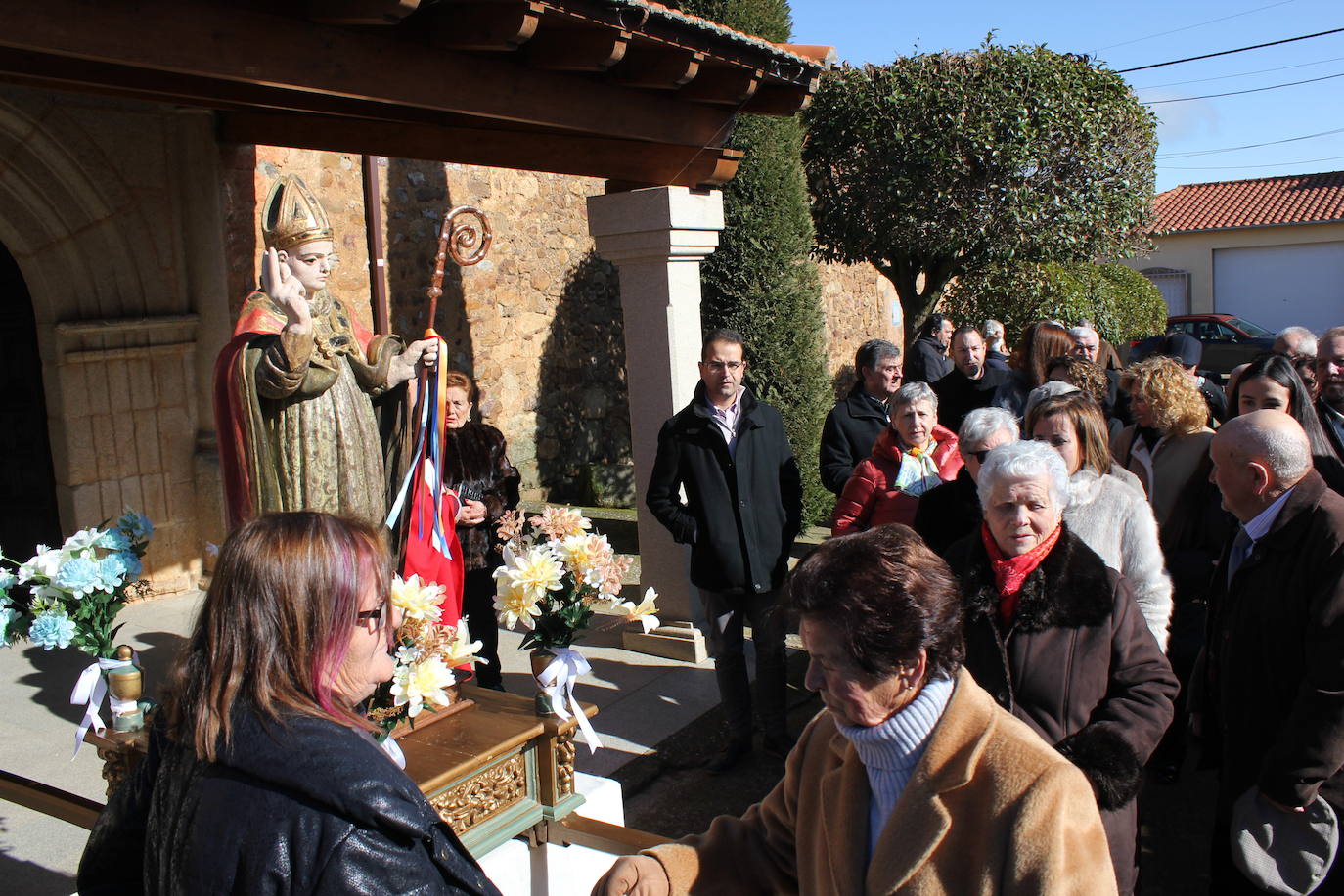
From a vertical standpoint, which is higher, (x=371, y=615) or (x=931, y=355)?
(x=931, y=355)

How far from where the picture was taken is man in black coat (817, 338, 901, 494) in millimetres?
5062

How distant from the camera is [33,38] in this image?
10.1 feet

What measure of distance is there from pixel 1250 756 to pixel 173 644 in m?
4.89

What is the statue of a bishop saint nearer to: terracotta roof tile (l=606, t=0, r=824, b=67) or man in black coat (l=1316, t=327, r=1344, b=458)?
terracotta roof tile (l=606, t=0, r=824, b=67)

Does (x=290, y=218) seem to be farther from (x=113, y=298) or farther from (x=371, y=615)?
(x=113, y=298)

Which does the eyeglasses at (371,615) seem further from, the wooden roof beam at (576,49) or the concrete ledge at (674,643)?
the concrete ledge at (674,643)

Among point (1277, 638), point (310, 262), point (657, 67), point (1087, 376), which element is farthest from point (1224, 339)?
point (310, 262)

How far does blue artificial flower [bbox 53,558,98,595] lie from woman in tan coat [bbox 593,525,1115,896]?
1824 mm

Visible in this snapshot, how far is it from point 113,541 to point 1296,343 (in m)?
5.35

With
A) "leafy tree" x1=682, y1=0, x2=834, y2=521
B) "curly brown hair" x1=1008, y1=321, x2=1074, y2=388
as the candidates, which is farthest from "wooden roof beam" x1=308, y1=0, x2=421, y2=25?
"leafy tree" x1=682, y1=0, x2=834, y2=521

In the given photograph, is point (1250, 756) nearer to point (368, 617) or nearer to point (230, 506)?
point (368, 617)

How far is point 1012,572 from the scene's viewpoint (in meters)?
2.56

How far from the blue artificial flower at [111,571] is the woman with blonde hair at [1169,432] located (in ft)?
11.8

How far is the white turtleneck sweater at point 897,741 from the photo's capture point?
1.66 metres
